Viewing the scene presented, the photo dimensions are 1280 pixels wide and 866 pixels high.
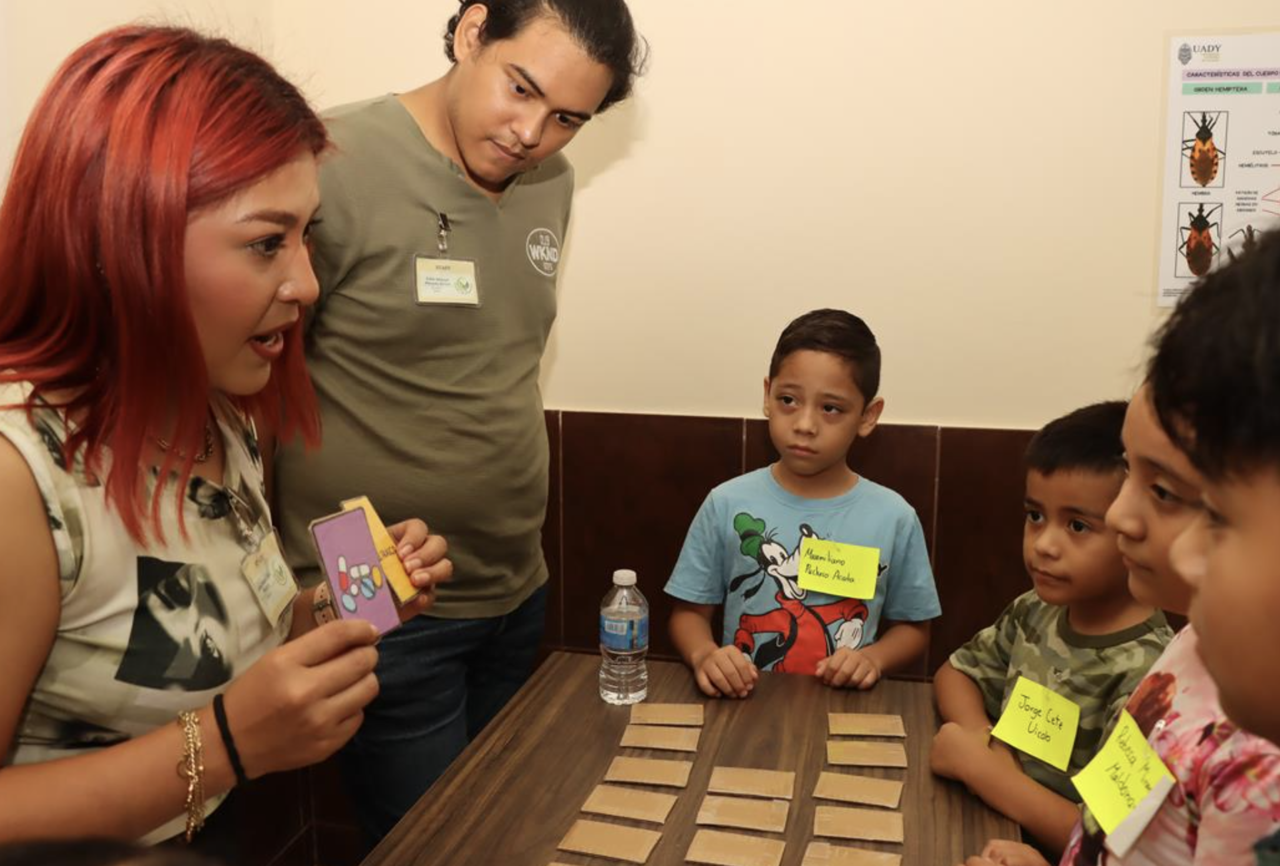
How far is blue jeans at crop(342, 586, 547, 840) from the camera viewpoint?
5.89ft

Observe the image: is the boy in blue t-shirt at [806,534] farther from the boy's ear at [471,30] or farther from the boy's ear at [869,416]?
the boy's ear at [471,30]

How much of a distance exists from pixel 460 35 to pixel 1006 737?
1486mm

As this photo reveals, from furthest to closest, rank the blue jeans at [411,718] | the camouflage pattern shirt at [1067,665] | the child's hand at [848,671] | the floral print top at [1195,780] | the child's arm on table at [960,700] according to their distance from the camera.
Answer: the blue jeans at [411,718], the child's hand at [848,671], the child's arm on table at [960,700], the camouflage pattern shirt at [1067,665], the floral print top at [1195,780]

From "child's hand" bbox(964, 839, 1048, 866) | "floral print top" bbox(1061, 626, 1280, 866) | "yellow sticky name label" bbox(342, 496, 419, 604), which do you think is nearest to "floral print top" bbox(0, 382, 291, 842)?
"yellow sticky name label" bbox(342, 496, 419, 604)

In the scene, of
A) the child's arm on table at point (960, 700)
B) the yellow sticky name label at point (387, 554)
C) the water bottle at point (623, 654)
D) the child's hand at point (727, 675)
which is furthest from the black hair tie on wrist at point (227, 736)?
the child's arm on table at point (960, 700)

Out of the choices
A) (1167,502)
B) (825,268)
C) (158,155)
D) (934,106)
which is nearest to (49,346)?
(158,155)

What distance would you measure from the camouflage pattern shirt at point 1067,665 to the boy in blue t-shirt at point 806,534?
262mm

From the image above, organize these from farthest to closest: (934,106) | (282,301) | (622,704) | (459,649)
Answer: (934,106) < (459,649) < (622,704) < (282,301)

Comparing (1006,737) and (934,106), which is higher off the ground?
(934,106)

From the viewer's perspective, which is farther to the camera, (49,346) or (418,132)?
(418,132)

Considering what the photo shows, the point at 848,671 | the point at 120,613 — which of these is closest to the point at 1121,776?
the point at 848,671

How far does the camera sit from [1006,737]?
1391 mm

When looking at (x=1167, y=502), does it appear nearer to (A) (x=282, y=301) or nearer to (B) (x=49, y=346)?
(A) (x=282, y=301)

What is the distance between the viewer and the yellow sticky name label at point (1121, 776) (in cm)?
99
